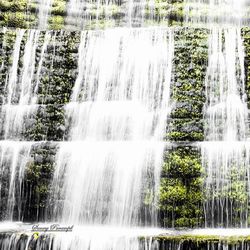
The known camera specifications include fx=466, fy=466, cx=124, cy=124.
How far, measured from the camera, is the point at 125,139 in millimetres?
9133

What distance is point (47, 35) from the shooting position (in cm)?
1044

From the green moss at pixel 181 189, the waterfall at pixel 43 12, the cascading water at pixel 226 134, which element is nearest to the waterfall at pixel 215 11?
the cascading water at pixel 226 134

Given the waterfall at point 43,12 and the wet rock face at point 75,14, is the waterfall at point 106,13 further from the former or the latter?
the waterfall at point 43,12

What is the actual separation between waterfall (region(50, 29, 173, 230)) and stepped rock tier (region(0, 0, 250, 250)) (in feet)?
0.07

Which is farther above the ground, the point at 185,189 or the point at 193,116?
the point at 193,116

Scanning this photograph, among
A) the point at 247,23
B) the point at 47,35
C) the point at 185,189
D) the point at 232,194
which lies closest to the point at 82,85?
the point at 47,35

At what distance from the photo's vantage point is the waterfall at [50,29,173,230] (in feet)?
27.4

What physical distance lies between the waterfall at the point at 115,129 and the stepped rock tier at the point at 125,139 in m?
0.02

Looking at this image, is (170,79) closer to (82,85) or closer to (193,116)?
(193,116)

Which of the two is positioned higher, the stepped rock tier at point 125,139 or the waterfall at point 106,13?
the waterfall at point 106,13

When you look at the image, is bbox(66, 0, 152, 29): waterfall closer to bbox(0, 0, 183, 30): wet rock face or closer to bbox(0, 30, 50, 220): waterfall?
bbox(0, 0, 183, 30): wet rock face

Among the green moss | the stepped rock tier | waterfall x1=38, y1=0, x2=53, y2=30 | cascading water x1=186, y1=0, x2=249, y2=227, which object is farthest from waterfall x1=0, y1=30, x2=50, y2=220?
cascading water x1=186, y1=0, x2=249, y2=227

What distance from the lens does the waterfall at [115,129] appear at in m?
8.34

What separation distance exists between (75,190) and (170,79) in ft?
9.72
